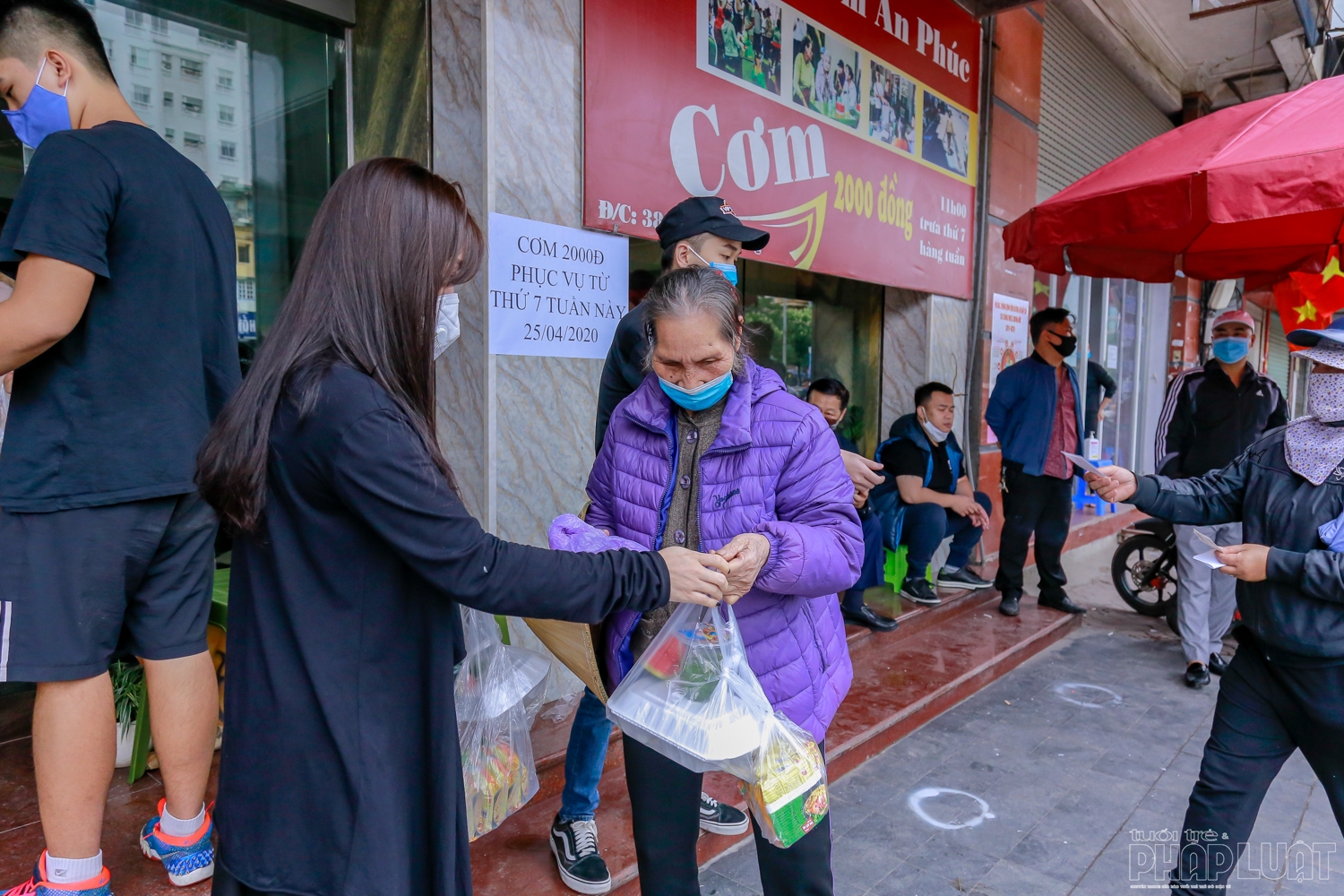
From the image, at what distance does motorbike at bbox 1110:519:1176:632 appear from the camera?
575 cm

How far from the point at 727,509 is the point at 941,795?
2.27 m

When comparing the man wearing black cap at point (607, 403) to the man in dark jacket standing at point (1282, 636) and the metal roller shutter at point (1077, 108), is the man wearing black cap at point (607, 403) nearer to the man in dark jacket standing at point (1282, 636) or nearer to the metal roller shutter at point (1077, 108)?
the man in dark jacket standing at point (1282, 636)

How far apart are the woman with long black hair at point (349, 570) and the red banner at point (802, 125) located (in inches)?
90.3

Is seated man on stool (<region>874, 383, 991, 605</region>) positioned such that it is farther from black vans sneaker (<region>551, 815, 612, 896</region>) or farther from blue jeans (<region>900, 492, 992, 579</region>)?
black vans sneaker (<region>551, 815, 612, 896</region>)

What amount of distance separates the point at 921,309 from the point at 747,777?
507 cm

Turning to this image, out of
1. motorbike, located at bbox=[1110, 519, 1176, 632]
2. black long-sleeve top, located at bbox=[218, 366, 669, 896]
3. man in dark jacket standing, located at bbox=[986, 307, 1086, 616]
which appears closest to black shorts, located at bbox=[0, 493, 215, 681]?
black long-sleeve top, located at bbox=[218, 366, 669, 896]

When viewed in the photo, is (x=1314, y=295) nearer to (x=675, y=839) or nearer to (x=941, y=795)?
(x=941, y=795)

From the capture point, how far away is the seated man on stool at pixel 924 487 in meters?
5.27

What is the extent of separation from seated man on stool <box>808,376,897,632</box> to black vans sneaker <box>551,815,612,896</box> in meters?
2.38

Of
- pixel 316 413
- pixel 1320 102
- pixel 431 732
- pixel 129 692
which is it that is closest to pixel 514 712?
pixel 431 732

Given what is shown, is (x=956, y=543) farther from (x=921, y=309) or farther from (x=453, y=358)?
(x=453, y=358)

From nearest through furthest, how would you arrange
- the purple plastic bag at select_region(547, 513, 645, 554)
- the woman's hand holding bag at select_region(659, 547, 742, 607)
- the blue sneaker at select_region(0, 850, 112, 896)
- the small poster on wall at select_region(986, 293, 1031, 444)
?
the woman's hand holding bag at select_region(659, 547, 742, 607) → the purple plastic bag at select_region(547, 513, 645, 554) → the blue sneaker at select_region(0, 850, 112, 896) → the small poster on wall at select_region(986, 293, 1031, 444)

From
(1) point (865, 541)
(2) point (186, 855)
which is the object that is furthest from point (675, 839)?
(1) point (865, 541)

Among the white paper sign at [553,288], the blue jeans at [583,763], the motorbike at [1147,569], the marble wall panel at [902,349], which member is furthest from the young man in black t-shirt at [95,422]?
the motorbike at [1147,569]
